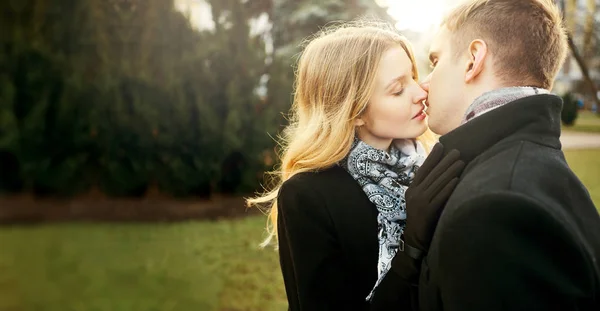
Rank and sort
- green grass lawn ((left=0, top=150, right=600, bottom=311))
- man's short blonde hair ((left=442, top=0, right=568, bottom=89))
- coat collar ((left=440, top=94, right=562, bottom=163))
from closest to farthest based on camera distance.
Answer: coat collar ((left=440, top=94, right=562, bottom=163))
man's short blonde hair ((left=442, top=0, right=568, bottom=89))
green grass lawn ((left=0, top=150, right=600, bottom=311))

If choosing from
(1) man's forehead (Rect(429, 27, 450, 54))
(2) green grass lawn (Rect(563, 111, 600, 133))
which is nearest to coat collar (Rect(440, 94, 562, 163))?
(1) man's forehead (Rect(429, 27, 450, 54))

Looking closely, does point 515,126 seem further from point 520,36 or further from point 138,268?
point 138,268

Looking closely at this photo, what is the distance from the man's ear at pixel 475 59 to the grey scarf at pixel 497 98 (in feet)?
0.26

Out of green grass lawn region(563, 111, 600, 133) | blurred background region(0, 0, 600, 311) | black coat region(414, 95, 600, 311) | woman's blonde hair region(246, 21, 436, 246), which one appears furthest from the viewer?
green grass lawn region(563, 111, 600, 133)

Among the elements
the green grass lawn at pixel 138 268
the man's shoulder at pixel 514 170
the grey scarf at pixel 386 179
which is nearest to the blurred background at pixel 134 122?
the green grass lawn at pixel 138 268

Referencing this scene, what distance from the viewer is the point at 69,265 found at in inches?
252

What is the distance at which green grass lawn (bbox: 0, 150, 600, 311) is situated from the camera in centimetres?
542

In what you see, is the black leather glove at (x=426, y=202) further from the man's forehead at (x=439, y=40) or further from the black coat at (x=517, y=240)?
the man's forehead at (x=439, y=40)

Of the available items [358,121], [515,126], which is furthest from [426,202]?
[358,121]

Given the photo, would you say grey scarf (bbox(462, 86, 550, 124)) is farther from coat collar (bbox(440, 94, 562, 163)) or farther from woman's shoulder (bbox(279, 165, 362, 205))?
woman's shoulder (bbox(279, 165, 362, 205))

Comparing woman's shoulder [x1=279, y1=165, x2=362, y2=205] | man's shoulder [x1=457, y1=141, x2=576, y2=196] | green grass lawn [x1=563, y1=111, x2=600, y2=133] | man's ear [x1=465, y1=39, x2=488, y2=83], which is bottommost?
green grass lawn [x1=563, y1=111, x2=600, y2=133]

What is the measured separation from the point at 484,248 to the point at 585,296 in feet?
0.94

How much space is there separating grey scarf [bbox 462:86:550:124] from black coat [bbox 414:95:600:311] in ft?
0.60

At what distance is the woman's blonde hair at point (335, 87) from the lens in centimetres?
234
